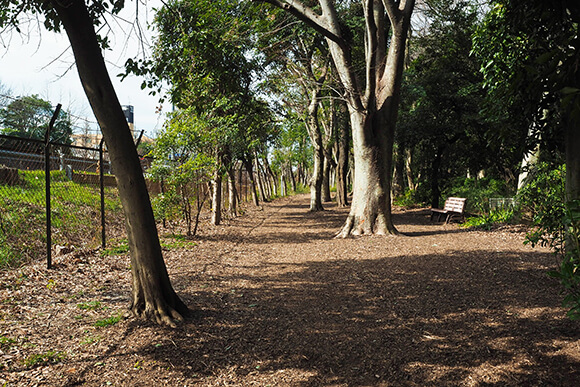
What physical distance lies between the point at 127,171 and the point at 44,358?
73.3 inches

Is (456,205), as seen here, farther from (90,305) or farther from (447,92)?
(90,305)

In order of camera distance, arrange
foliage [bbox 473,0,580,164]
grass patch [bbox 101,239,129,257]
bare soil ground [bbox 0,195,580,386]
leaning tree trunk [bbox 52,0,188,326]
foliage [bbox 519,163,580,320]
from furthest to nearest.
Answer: grass patch [bbox 101,239,129,257] < leaning tree trunk [bbox 52,0,188,326] < bare soil ground [bbox 0,195,580,386] < foliage [bbox 473,0,580,164] < foliage [bbox 519,163,580,320]

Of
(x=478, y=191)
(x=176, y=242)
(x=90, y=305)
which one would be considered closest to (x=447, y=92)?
(x=478, y=191)

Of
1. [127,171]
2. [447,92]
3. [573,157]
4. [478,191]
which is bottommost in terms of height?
[478,191]

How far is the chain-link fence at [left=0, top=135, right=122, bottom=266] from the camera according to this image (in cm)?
697

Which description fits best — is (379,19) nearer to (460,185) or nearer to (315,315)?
(315,315)

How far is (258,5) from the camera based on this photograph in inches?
437

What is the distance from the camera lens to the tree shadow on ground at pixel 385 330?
3.41 m

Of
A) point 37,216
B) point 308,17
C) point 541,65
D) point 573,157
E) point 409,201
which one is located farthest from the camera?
point 409,201

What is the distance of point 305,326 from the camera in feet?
14.8

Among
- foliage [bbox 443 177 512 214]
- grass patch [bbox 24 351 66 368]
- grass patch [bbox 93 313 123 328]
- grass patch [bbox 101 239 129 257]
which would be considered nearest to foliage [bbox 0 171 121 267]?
grass patch [bbox 101 239 129 257]

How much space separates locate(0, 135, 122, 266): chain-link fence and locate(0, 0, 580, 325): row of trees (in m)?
1.93

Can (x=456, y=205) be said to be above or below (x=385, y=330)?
above

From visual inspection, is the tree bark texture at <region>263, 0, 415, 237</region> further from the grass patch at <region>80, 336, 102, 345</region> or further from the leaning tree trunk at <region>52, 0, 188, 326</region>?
the grass patch at <region>80, 336, 102, 345</region>
